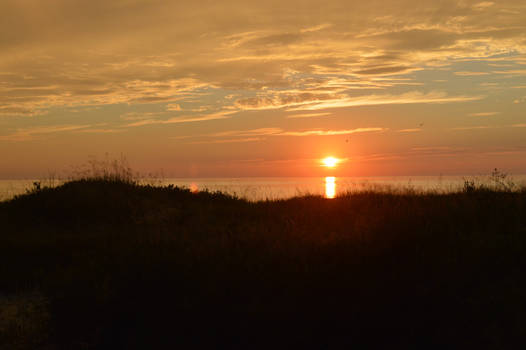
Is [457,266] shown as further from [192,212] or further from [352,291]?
[192,212]

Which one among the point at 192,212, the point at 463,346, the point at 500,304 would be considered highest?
the point at 192,212

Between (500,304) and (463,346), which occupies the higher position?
(500,304)

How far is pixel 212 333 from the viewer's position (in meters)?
5.86

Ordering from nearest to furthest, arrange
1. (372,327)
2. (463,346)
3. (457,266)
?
(463,346) → (372,327) → (457,266)

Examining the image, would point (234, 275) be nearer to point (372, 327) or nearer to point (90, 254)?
point (372, 327)

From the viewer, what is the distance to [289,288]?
644cm

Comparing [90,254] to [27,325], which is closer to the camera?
[27,325]

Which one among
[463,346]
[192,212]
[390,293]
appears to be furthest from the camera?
[192,212]

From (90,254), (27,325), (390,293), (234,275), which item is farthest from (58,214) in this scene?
(390,293)

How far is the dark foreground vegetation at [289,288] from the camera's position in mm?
5660

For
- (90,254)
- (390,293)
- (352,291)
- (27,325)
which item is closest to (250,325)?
(352,291)

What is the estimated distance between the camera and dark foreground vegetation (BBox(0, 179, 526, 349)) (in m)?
5.66

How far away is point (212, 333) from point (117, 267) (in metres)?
2.71

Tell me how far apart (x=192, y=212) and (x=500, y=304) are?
36.4 ft
